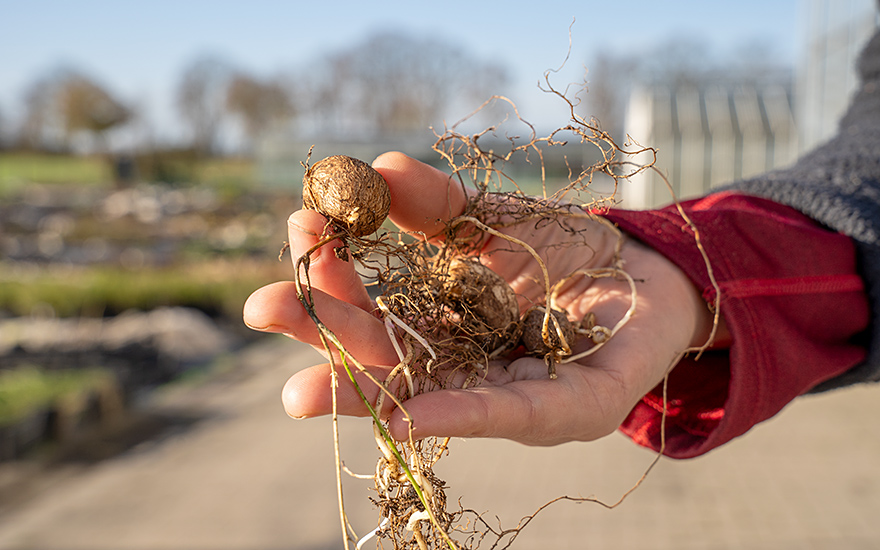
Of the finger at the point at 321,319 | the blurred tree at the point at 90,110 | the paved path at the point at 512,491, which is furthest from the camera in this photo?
the blurred tree at the point at 90,110

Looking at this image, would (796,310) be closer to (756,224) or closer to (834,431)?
(756,224)

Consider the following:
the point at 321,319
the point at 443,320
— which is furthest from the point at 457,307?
the point at 321,319

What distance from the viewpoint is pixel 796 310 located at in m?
1.66

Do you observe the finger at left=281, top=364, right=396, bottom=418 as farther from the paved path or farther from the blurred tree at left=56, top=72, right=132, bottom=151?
the blurred tree at left=56, top=72, right=132, bottom=151

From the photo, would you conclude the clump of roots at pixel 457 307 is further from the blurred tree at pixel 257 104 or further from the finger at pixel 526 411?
the blurred tree at pixel 257 104

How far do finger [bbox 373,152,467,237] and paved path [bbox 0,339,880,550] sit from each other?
3.30 meters

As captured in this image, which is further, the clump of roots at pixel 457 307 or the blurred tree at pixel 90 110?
the blurred tree at pixel 90 110

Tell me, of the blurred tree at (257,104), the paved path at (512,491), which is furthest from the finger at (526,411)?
the blurred tree at (257,104)

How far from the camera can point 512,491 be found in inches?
201

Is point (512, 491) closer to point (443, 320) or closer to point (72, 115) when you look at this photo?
point (443, 320)

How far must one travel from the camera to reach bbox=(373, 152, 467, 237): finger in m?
1.30

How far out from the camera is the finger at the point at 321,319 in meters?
1.08

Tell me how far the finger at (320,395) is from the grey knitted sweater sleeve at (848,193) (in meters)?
1.36

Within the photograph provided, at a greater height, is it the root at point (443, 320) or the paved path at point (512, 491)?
the root at point (443, 320)
